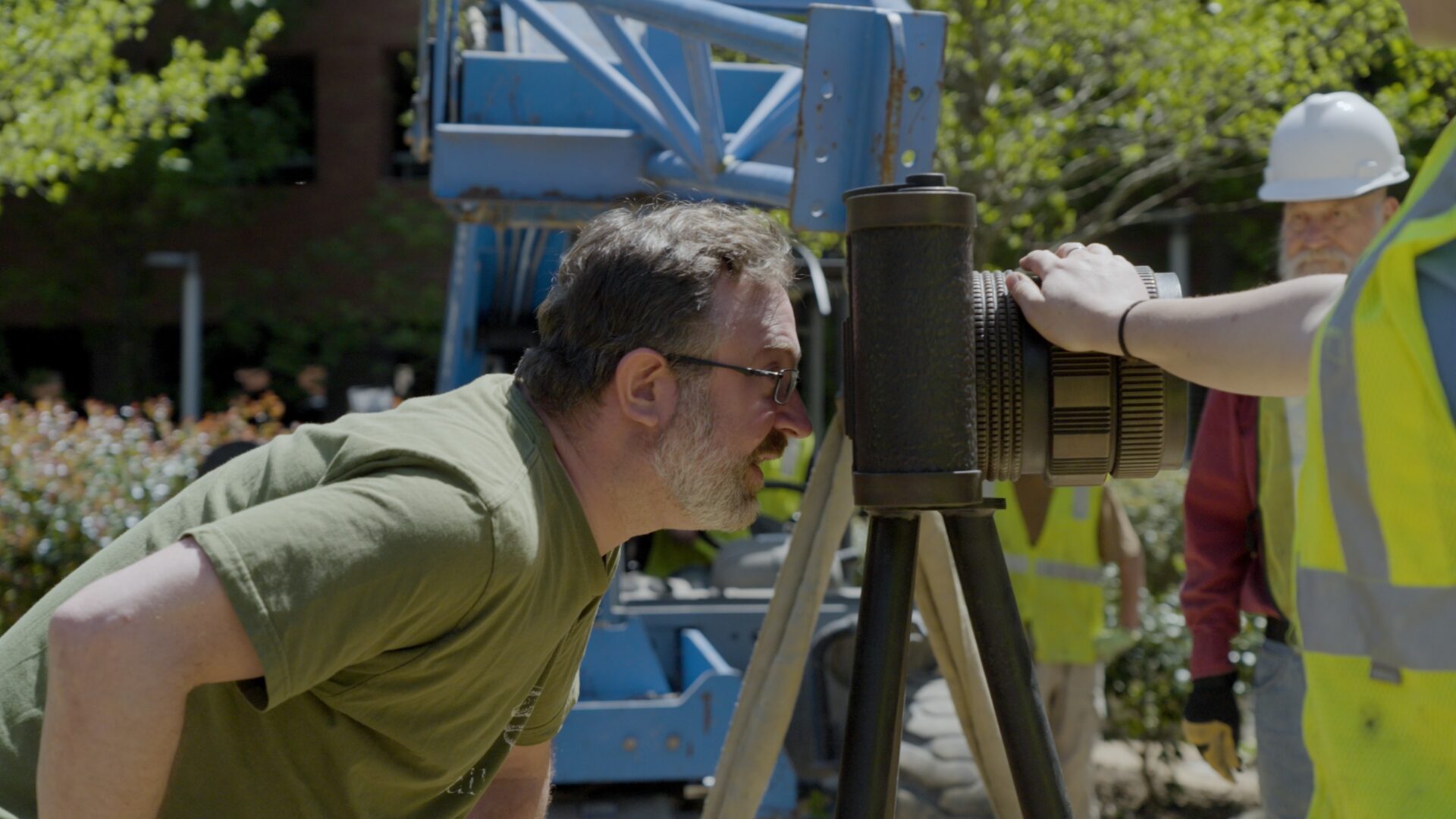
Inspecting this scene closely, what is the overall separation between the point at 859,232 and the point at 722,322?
0.25 metres

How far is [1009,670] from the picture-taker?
5.58 feet

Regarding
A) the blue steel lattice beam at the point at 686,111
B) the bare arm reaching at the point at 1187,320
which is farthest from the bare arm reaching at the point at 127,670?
the blue steel lattice beam at the point at 686,111

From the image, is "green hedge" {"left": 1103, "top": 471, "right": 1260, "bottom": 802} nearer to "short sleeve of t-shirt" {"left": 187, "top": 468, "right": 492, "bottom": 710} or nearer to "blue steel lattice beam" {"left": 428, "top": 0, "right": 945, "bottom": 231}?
"blue steel lattice beam" {"left": 428, "top": 0, "right": 945, "bottom": 231}

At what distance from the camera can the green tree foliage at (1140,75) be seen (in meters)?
8.60

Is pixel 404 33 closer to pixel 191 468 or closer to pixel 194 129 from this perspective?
pixel 194 129

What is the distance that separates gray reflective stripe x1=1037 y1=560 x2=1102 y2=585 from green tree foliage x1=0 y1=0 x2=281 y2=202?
5.66m

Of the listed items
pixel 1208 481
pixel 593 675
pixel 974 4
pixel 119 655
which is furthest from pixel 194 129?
pixel 119 655

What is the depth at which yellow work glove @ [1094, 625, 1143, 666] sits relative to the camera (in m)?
5.38

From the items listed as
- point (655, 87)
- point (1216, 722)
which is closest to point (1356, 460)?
point (1216, 722)

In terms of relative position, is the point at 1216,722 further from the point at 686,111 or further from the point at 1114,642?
the point at 1114,642

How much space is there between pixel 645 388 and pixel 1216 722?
179cm

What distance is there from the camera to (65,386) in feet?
61.1

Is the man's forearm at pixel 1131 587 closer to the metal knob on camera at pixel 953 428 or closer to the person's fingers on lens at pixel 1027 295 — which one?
the metal knob on camera at pixel 953 428

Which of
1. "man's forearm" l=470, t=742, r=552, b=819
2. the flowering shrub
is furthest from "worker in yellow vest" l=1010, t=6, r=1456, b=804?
the flowering shrub
